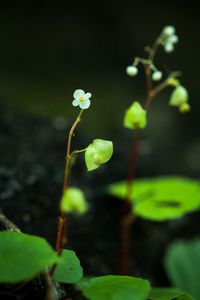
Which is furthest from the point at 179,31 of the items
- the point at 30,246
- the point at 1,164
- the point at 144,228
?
the point at 30,246

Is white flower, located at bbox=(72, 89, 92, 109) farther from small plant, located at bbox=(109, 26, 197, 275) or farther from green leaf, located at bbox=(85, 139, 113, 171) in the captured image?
small plant, located at bbox=(109, 26, 197, 275)

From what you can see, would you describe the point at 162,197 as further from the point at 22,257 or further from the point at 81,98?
the point at 22,257

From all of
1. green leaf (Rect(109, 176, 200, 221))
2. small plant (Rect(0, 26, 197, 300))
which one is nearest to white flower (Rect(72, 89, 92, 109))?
small plant (Rect(0, 26, 197, 300))

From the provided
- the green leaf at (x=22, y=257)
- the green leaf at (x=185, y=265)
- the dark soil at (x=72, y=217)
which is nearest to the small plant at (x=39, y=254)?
the green leaf at (x=22, y=257)

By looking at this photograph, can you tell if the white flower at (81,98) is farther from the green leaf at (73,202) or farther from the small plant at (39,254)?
the green leaf at (73,202)

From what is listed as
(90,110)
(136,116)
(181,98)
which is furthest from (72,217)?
(90,110)

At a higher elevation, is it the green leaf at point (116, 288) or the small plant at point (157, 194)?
the small plant at point (157, 194)

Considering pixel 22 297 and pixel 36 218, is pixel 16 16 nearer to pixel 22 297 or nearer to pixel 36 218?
pixel 36 218
